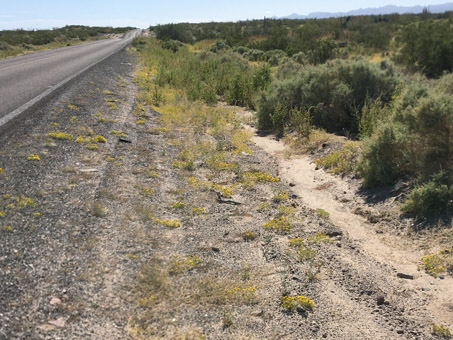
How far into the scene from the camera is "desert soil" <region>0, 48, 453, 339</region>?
9.45 feet

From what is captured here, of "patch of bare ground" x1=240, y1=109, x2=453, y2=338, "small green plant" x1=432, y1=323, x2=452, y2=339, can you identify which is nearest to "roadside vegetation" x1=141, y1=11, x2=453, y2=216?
"patch of bare ground" x1=240, y1=109, x2=453, y2=338

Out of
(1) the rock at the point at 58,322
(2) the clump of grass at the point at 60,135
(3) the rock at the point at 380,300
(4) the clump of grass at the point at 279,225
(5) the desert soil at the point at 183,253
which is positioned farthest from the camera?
(2) the clump of grass at the point at 60,135

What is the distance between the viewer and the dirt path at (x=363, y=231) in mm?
3578

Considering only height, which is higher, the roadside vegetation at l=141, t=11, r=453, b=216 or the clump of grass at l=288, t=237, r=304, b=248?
the roadside vegetation at l=141, t=11, r=453, b=216

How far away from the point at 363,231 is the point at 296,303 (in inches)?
80.7

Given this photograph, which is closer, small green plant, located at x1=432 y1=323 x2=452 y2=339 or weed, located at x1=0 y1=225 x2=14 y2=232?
small green plant, located at x1=432 y1=323 x2=452 y2=339

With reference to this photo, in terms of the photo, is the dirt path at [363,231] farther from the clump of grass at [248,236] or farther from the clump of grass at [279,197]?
the clump of grass at [248,236]

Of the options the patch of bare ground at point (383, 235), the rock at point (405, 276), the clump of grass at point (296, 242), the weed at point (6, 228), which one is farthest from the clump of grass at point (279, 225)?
the weed at point (6, 228)

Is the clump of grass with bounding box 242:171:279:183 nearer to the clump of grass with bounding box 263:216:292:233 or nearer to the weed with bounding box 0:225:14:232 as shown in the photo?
the clump of grass with bounding box 263:216:292:233

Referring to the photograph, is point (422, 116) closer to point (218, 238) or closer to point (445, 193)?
point (445, 193)

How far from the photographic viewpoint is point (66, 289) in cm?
292

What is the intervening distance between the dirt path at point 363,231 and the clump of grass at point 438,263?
8cm

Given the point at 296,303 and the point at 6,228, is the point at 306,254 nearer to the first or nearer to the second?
the point at 296,303

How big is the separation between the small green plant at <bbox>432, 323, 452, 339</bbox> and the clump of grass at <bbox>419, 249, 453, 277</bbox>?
2.87 ft
